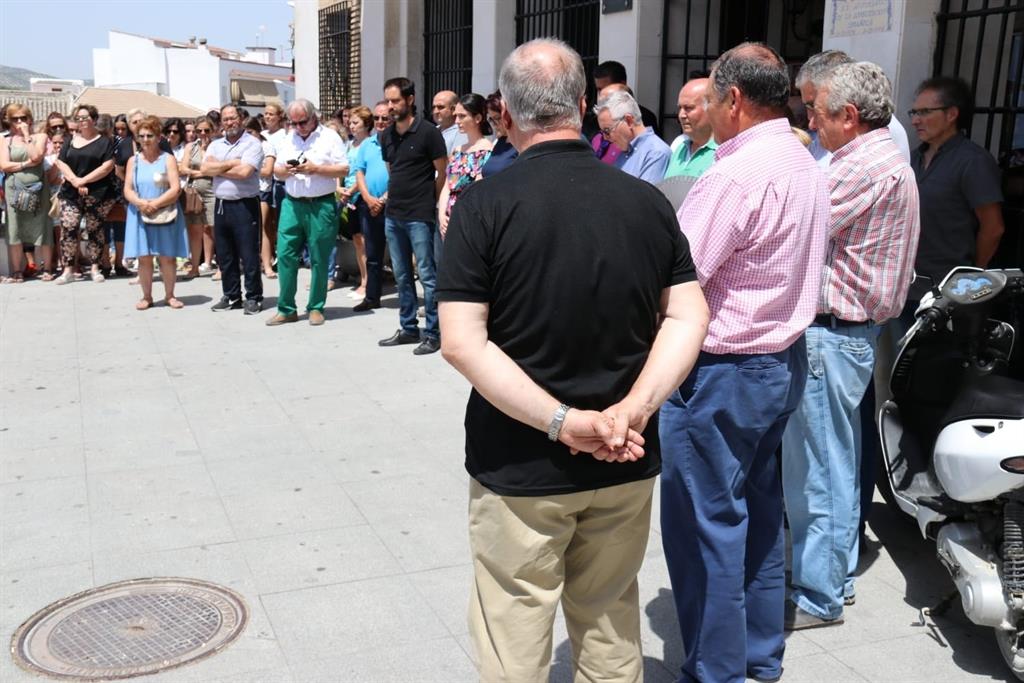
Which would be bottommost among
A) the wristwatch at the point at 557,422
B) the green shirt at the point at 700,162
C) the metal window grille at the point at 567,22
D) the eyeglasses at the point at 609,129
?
the wristwatch at the point at 557,422

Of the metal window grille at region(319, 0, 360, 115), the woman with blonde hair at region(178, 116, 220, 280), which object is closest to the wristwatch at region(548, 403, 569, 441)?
the woman with blonde hair at region(178, 116, 220, 280)

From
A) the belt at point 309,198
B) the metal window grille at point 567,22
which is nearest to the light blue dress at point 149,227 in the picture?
the belt at point 309,198

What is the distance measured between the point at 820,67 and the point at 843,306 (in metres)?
0.92

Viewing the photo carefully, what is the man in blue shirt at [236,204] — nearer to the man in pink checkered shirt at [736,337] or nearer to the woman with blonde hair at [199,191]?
the woman with blonde hair at [199,191]

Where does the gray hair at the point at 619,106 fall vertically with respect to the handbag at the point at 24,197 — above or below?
above

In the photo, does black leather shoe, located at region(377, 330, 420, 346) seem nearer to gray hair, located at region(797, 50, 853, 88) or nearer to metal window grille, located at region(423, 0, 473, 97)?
gray hair, located at region(797, 50, 853, 88)

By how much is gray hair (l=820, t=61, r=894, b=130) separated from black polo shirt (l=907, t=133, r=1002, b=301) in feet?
5.09

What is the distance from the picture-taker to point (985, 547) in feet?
11.2

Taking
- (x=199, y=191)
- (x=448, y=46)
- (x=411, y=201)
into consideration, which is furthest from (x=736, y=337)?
(x=448, y=46)

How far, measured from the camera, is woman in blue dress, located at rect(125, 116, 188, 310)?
935cm

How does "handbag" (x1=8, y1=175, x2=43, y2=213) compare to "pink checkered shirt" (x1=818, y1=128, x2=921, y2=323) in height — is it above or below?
below

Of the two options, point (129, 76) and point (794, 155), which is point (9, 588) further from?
point (129, 76)

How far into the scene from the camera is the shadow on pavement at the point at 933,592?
350 cm

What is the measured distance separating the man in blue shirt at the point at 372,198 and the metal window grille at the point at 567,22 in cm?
215
